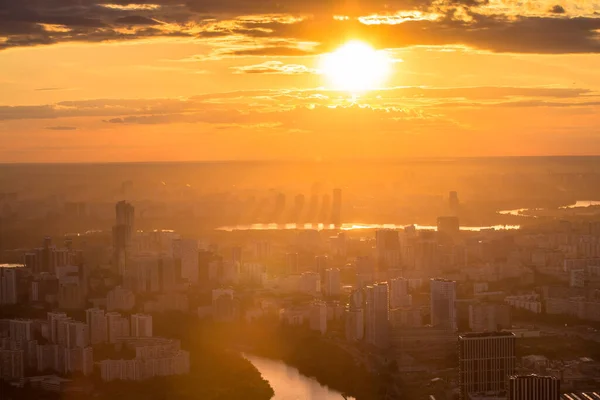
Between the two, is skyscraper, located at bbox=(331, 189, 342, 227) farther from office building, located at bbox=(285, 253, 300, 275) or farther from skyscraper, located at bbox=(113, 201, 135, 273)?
office building, located at bbox=(285, 253, 300, 275)

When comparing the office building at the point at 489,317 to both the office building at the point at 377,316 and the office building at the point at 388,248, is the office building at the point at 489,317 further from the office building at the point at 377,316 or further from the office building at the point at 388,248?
the office building at the point at 388,248

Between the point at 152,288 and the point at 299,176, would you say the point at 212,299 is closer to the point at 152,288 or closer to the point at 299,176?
the point at 152,288

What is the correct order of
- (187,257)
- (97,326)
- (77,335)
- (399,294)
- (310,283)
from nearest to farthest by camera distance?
(77,335)
(97,326)
(399,294)
(310,283)
(187,257)

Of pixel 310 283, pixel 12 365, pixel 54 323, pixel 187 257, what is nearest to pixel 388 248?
pixel 310 283

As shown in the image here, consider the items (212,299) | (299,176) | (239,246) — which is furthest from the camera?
(299,176)

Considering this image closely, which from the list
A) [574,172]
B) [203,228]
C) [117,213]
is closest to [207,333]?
[117,213]

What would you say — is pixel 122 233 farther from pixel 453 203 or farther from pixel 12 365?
pixel 453 203

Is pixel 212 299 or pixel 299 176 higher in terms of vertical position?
pixel 299 176
